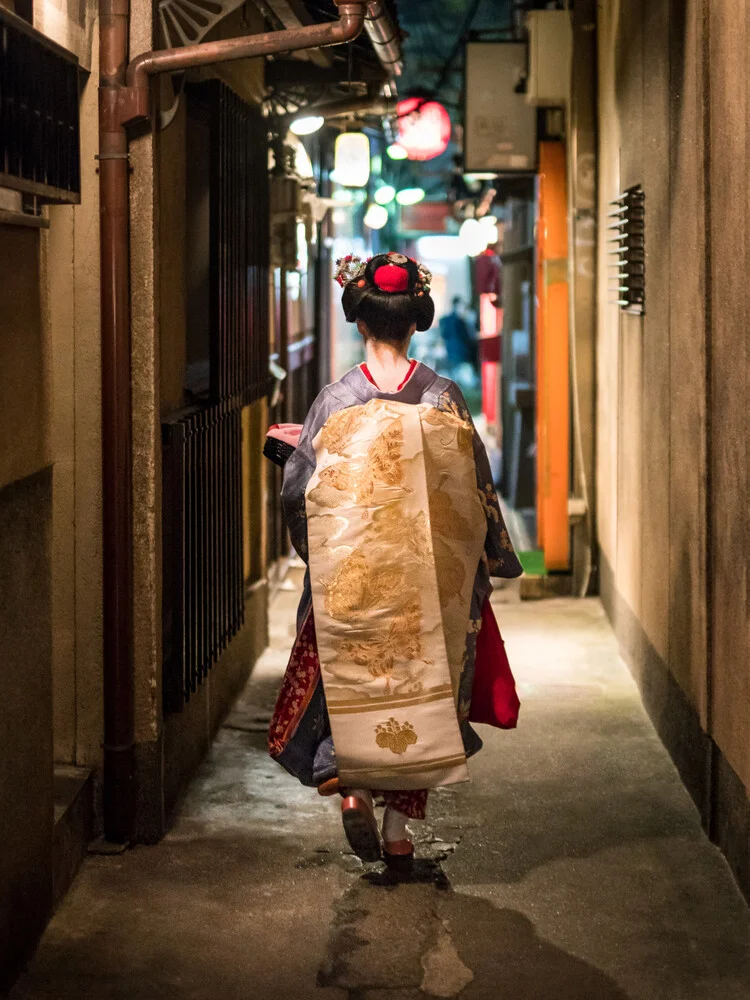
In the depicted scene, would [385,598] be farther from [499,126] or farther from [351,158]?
[351,158]

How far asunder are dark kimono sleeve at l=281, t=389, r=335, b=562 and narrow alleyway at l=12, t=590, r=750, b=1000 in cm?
150

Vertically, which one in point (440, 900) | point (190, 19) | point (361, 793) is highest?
point (190, 19)

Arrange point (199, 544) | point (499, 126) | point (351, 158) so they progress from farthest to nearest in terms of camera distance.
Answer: point (351, 158), point (499, 126), point (199, 544)

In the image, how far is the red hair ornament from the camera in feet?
19.5

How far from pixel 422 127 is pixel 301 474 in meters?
13.5

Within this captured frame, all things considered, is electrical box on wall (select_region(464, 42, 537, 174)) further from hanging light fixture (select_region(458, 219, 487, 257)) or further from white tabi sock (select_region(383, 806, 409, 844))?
white tabi sock (select_region(383, 806, 409, 844))

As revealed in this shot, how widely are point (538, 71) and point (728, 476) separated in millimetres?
7318

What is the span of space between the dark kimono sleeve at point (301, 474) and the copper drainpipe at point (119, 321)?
784 millimetres

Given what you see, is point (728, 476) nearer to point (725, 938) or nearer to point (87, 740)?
point (725, 938)

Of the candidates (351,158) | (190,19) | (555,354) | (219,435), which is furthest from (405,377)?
(351,158)

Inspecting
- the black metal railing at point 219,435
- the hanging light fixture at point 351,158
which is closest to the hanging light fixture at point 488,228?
the hanging light fixture at point 351,158

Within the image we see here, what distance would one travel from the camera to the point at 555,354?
1264 cm

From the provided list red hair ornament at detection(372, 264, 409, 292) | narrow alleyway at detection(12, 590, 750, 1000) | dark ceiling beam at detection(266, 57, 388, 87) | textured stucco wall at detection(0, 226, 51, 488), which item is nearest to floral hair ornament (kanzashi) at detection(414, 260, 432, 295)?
red hair ornament at detection(372, 264, 409, 292)

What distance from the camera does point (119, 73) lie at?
19.9ft
